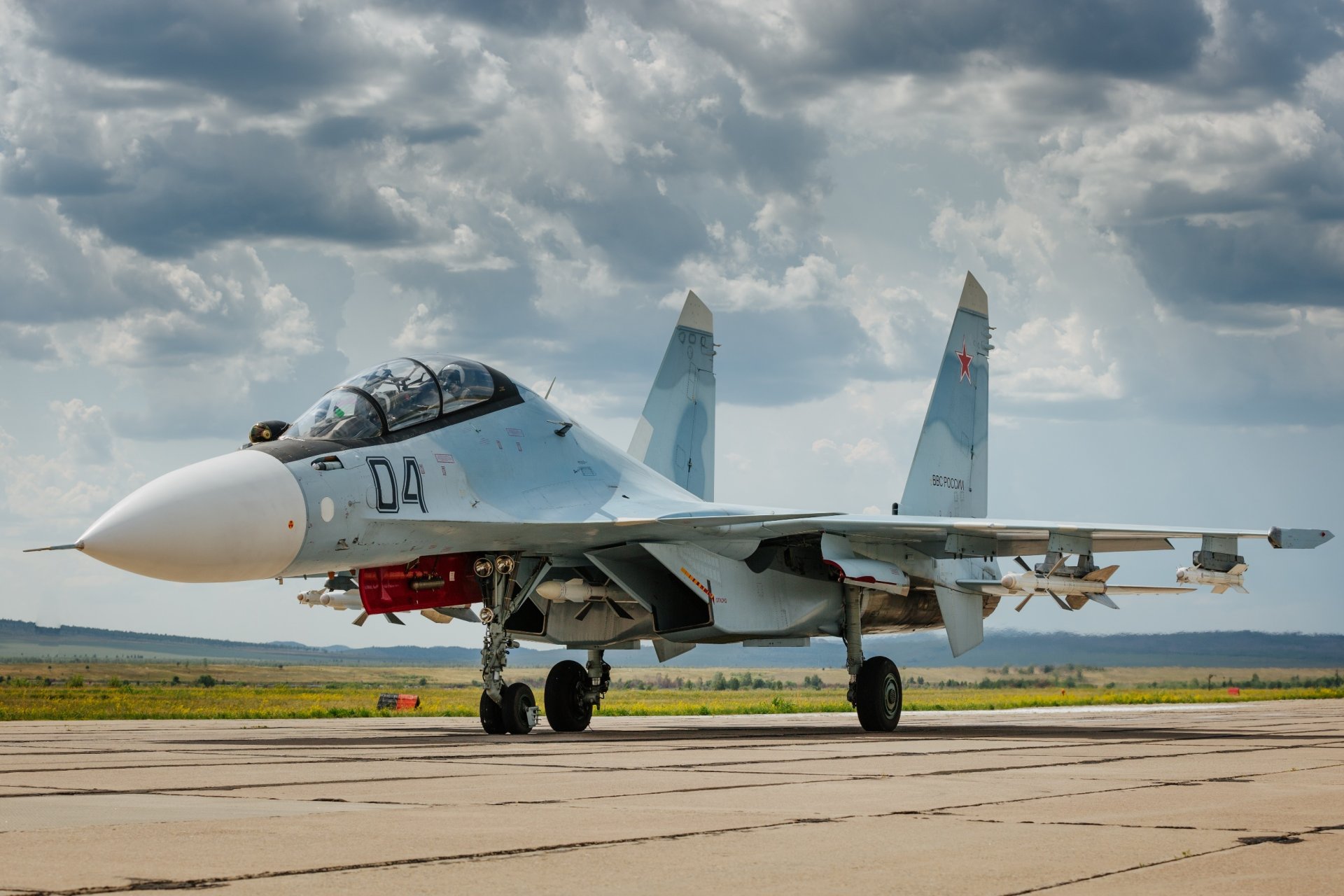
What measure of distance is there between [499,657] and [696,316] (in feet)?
31.6

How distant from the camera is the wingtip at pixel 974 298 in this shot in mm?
20734

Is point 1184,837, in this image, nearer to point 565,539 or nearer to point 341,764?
point 341,764

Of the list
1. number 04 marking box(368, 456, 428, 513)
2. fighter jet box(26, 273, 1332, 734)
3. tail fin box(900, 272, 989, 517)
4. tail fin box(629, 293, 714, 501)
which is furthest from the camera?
tail fin box(629, 293, 714, 501)

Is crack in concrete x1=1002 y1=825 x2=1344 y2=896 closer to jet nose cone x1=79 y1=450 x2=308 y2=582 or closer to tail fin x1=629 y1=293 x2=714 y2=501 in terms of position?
jet nose cone x1=79 y1=450 x2=308 y2=582

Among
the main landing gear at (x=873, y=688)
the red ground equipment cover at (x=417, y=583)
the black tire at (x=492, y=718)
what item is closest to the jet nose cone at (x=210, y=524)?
the red ground equipment cover at (x=417, y=583)

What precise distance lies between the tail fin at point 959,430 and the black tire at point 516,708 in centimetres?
722

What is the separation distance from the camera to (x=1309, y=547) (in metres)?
14.7

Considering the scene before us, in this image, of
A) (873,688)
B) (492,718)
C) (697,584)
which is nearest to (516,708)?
(492,718)

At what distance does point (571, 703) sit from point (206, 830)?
1017 cm

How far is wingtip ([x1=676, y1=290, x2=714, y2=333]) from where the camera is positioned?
2242 centimetres

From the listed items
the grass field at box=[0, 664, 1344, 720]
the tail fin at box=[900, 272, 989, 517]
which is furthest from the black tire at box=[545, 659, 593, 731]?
the grass field at box=[0, 664, 1344, 720]

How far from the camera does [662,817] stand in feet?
22.5

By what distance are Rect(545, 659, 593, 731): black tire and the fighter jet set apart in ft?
0.09

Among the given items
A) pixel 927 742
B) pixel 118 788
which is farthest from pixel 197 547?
pixel 927 742
